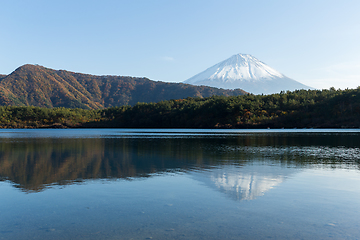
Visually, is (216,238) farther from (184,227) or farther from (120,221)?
(120,221)

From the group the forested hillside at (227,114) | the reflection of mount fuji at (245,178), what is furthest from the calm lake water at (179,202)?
the forested hillside at (227,114)

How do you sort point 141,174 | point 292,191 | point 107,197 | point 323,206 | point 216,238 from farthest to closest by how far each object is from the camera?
point 141,174 < point 292,191 < point 107,197 < point 323,206 < point 216,238

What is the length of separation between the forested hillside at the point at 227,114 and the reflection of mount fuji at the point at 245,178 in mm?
120792

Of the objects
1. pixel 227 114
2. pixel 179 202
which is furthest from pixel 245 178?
pixel 227 114

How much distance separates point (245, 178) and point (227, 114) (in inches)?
5359

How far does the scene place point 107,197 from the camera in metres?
11.0

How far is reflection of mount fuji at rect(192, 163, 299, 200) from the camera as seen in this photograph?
12.1 meters

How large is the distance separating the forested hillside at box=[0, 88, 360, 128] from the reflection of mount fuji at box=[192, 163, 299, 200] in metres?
121

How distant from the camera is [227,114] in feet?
490

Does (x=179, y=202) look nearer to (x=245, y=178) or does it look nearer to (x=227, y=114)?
(x=245, y=178)

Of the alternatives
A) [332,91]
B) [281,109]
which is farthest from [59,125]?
[332,91]

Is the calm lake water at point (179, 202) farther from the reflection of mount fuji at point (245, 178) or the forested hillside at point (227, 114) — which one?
the forested hillside at point (227, 114)

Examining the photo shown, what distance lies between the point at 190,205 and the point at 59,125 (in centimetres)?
17690

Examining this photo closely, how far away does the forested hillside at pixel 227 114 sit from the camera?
129125 mm
